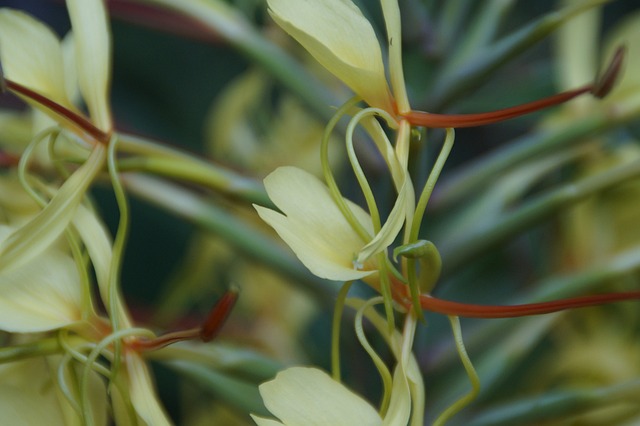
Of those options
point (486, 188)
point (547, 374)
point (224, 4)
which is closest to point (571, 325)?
point (547, 374)

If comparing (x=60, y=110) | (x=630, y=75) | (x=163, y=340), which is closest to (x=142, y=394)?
(x=163, y=340)

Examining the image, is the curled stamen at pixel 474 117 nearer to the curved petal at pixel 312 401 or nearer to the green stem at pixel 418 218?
the green stem at pixel 418 218

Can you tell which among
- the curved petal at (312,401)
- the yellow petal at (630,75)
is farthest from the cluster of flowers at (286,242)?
the yellow petal at (630,75)

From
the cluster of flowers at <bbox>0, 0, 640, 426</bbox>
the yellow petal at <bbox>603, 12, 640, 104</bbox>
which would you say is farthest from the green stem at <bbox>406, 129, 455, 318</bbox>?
the yellow petal at <bbox>603, 12, 640, 104</bbox>

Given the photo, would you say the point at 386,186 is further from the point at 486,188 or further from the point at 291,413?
the point at 291,413

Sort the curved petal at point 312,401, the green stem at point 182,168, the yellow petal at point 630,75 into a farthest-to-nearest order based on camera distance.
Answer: the yellow petal at point 630,75
the green stem at point 182,168
the curved petal at point 312,401

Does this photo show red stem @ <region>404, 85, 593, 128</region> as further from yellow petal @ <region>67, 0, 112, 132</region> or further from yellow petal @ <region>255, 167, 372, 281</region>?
yellow petal @ <region>67, 0, 112, 132</region>
